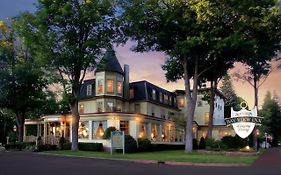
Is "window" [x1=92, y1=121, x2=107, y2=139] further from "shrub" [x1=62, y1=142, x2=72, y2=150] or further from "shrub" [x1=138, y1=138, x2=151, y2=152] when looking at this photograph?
"shrub" [x1=138, y1=138, x2=151, y2=152]

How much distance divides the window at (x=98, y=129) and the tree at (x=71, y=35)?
5.55m

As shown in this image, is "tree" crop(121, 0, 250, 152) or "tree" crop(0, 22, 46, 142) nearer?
"tree" crop(121, 0, 250, 152)

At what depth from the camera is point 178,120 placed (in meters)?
62.6

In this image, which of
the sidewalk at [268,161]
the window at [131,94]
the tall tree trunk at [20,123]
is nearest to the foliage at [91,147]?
the tall tree trunk at [20,123]

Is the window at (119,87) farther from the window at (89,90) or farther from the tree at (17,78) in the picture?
the tree at (17,78)

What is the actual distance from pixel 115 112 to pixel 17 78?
49.2ft

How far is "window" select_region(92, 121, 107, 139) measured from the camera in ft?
153

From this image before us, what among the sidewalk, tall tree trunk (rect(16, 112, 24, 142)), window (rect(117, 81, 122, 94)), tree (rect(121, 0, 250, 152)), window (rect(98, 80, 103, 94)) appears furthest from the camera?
window (rect(117, 81, 122, 94))

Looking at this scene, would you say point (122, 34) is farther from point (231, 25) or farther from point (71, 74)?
point (231, 25)

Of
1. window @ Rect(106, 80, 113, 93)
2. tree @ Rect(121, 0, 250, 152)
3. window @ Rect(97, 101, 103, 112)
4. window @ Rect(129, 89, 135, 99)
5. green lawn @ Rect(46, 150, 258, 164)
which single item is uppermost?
tree @ Rect(121, 0, 250, 152)

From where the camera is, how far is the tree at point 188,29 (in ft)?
112

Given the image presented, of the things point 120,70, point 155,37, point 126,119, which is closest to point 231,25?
point 155,37

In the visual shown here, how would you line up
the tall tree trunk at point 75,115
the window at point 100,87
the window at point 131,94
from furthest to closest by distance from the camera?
the window at point 131,94
the window at point 100,87
the tall tree trunk at point 75,115

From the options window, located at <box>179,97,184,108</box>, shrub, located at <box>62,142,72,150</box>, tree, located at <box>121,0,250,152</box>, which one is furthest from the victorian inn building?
window, located at <box>179,97,184,108</box>
